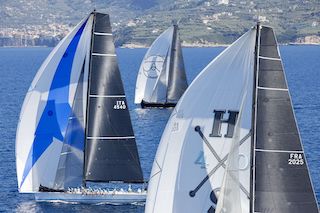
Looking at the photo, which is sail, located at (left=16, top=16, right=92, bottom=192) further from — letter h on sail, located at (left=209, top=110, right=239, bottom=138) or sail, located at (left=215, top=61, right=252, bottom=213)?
sail, located at (left=215, top=61, right=252, bottom=213)

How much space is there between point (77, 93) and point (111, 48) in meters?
3.40

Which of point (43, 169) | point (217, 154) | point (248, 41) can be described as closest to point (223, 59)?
point (248, 41)

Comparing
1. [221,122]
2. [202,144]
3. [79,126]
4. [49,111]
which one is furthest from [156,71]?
[221,122]

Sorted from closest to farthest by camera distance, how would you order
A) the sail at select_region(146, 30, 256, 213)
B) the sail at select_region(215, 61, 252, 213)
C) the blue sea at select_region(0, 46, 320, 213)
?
the sail at select_region(215, 61, 252, 213)
the sail at select_region(146, 30, 256, 213)
the blue sea at select_region(0, 46, 320, 213)

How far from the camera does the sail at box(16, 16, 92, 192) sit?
185ft

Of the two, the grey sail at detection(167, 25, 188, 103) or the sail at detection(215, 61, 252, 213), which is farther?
the grey sail at detection(167, 25, 188, 103)

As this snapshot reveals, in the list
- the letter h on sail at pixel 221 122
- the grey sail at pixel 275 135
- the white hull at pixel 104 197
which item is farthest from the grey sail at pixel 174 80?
the grey sail at pixel 275 135

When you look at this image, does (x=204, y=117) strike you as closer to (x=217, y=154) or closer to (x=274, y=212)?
(x=217, y=154)

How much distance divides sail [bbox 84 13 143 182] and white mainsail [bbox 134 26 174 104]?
6045 cm

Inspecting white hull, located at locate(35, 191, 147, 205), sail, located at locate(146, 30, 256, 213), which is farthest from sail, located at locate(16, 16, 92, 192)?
sail, located at locate(146, 30, 256, 213)

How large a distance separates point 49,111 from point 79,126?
202 cm

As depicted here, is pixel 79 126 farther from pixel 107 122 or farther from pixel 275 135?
pixel 275 135

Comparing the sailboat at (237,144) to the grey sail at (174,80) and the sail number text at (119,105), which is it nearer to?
the sail number text at (119,105)

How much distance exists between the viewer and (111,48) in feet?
185
